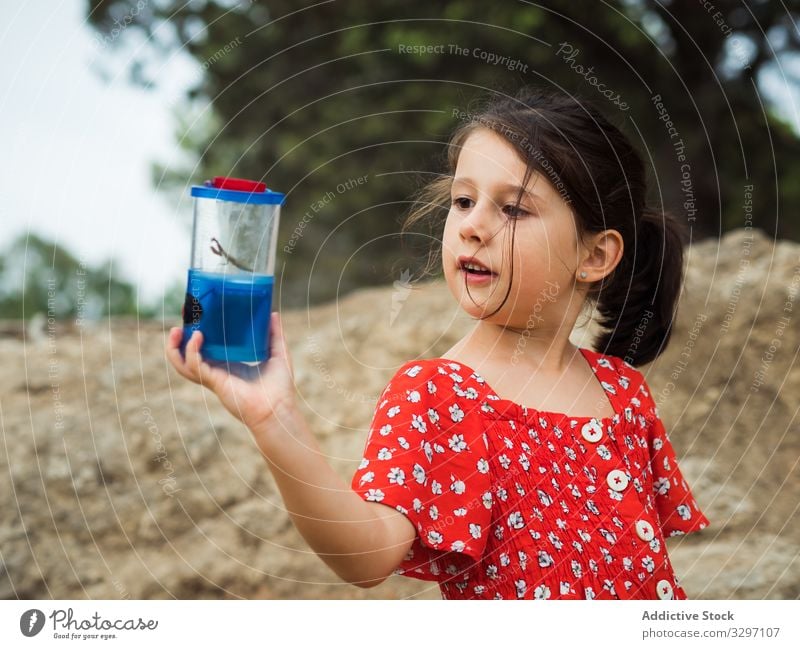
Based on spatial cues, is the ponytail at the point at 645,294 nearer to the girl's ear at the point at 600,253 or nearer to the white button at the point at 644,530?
the girl's ear at the point at 600,253

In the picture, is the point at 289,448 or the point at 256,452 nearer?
the point at 289,448

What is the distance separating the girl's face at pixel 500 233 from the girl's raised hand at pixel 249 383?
526 mm

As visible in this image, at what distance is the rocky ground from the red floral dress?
27.5 inches

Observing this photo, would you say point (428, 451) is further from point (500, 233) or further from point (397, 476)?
point (500, 233)

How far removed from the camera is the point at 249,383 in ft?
4.53

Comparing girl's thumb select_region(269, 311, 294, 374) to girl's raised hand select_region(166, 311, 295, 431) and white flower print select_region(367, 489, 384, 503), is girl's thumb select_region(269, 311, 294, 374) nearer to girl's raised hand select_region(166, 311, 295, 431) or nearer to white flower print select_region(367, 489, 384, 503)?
girl's raised hand select_region(166, 311, 295, 431)

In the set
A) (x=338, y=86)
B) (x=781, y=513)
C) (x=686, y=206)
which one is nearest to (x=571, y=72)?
(x=686, y=206)

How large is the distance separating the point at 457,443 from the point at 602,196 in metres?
0.66

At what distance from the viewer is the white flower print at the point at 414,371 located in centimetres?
172

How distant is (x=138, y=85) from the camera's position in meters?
4.77

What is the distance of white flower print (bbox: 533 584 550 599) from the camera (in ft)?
5.73

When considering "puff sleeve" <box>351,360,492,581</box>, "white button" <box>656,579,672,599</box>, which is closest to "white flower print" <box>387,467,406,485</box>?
"puff sleeve" <box>351,360,492,581</box>

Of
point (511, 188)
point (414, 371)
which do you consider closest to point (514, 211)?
point (511, 188)

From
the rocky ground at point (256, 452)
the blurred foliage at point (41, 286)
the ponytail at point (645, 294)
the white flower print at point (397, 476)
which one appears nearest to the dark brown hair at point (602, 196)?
the ponytail at point (645, 294)
